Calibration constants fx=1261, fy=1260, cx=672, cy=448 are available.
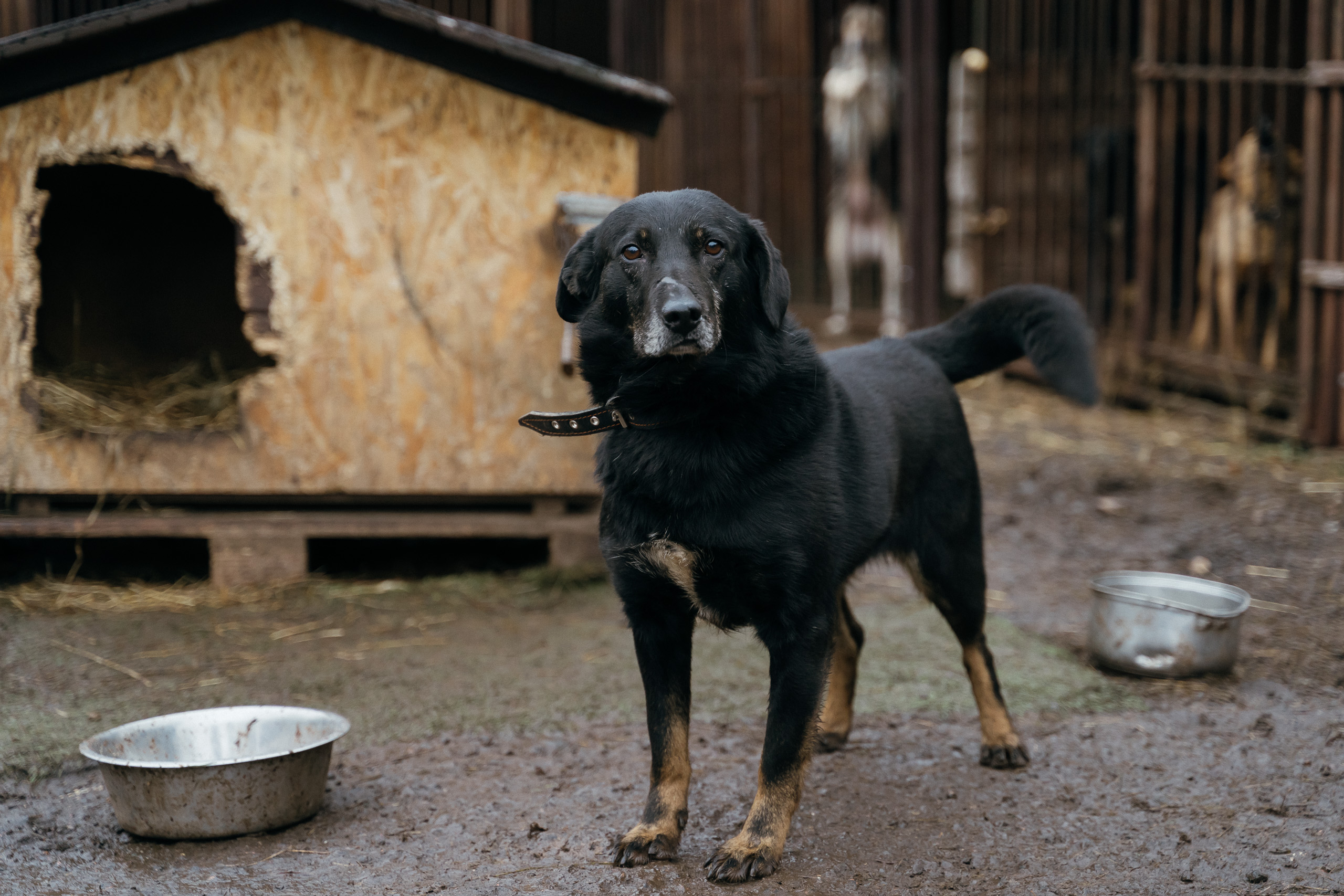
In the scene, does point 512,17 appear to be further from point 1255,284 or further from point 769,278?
point 769,278

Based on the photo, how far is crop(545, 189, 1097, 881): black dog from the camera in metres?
2.75

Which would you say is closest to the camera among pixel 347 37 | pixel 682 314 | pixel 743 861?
pixel 682 314

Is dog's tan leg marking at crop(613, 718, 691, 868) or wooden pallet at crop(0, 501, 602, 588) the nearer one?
dog's tan leg marking at crop(613, 718, 691, 868)

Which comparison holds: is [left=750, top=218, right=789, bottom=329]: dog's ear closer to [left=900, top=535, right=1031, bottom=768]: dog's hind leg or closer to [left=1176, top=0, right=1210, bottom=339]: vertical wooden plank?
[left=900, top=535, right=1031, bottom=768]: dog's hind leg

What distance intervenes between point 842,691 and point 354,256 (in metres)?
2.47

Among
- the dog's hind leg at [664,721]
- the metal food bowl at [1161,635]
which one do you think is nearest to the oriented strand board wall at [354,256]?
the metal food bowl at [1161,635]

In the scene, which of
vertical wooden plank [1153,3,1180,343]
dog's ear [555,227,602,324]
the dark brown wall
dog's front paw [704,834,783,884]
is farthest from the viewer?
the dark brown wall

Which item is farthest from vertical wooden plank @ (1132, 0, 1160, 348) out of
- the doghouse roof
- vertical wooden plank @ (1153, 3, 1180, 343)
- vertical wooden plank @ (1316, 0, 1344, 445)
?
the doghouse roof

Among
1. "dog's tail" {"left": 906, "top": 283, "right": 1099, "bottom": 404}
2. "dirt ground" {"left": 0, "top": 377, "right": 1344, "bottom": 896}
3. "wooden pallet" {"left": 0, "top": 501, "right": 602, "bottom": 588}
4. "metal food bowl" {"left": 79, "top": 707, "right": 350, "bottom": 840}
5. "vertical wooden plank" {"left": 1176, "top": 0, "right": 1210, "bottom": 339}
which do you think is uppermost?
"vertical wooden plank" {"left": 1176, "top": 0, "right": 1210, "bottom": 339}

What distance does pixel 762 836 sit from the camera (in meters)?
2.78

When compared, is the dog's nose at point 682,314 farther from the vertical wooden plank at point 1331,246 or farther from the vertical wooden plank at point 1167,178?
the vertical wooden plank at point 1167,178

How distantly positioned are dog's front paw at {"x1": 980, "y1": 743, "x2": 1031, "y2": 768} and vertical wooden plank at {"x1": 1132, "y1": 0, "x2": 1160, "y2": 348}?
17.1ft

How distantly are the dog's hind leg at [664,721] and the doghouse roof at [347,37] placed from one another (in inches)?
96.7

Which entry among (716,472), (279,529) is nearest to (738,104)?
(279,529)
